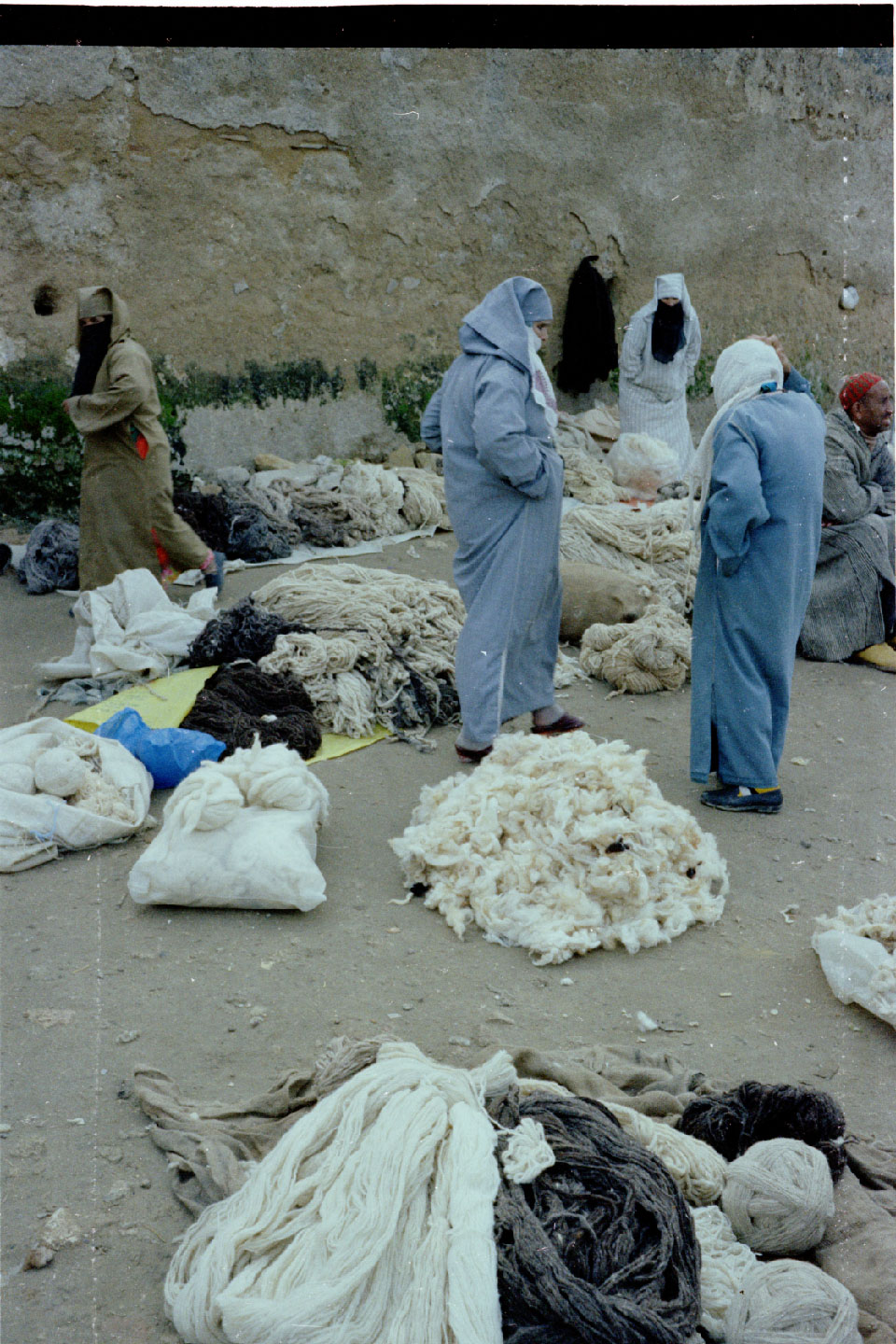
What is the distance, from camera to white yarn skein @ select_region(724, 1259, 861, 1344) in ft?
6.91

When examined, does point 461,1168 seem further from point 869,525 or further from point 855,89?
point 855,89

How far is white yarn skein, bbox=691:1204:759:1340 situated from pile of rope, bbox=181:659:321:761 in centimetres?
296

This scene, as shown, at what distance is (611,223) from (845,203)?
9.82 ft

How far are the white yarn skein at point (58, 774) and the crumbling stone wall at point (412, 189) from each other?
538 cm

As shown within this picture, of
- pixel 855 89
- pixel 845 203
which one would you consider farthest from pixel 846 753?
pixel 855 89

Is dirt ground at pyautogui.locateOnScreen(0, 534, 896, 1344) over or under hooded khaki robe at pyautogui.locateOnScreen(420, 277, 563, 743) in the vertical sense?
under

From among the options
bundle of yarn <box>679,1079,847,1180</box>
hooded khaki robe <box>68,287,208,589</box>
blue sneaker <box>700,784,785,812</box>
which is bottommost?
blue sneaker <box>700,784,785,812</box>

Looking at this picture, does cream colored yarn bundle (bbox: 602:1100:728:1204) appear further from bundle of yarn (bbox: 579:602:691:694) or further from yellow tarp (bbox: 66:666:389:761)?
bundle of yarn (bbox: 579:602:691:694)

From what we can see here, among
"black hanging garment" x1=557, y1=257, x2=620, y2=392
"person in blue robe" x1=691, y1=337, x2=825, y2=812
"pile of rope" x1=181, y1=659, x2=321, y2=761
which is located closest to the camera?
"person in blue robe" x1=691, y1=337, x2=825, y2=812

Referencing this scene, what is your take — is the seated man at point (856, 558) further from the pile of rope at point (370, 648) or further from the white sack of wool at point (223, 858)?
the white sack of wool at point (223, 858)

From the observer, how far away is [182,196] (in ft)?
30.0

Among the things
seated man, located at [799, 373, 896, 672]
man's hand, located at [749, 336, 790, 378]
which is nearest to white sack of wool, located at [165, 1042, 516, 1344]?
man's hand, located at [749, 336, 790, 378]

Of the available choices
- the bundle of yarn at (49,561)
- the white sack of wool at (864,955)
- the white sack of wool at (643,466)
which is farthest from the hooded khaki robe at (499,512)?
the white sack of wool at (643,466)

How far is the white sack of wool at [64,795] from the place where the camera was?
423 cm
